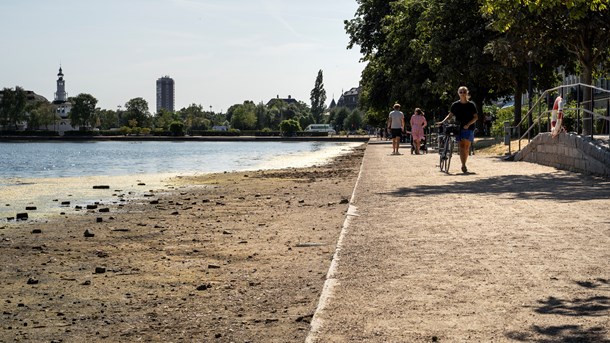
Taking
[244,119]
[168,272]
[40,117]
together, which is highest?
[40,117]

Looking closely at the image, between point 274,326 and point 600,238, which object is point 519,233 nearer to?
point 600,238

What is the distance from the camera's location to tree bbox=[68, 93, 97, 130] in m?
185

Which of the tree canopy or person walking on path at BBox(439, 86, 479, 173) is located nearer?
person walking on path at BBox(439, 86, 479, 173)

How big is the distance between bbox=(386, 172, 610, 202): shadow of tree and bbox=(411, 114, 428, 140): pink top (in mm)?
13505

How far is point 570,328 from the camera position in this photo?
5102 millimetres

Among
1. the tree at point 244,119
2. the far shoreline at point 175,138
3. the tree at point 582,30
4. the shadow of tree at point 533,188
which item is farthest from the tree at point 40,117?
the shadow of tree at point 533,188

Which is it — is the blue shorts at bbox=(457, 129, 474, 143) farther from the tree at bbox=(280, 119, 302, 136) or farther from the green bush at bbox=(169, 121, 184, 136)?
the green bush at bbox=(169, 121, 184, 136)

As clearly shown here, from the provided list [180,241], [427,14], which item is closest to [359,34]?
[427,14]

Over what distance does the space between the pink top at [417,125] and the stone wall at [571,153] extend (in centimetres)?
740

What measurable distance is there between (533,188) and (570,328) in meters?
9.77

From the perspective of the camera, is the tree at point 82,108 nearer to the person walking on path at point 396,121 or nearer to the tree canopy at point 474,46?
the tree canopy at point 474,46

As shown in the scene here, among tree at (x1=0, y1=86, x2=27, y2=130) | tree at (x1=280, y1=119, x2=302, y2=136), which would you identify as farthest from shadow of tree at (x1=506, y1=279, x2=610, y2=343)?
tree at (x1=0, y1=86, x2=27, y2=130)

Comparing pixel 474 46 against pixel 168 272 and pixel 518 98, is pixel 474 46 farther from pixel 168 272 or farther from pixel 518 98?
pixel 168 272

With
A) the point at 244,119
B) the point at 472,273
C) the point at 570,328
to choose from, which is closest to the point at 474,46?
the point at 472,273
